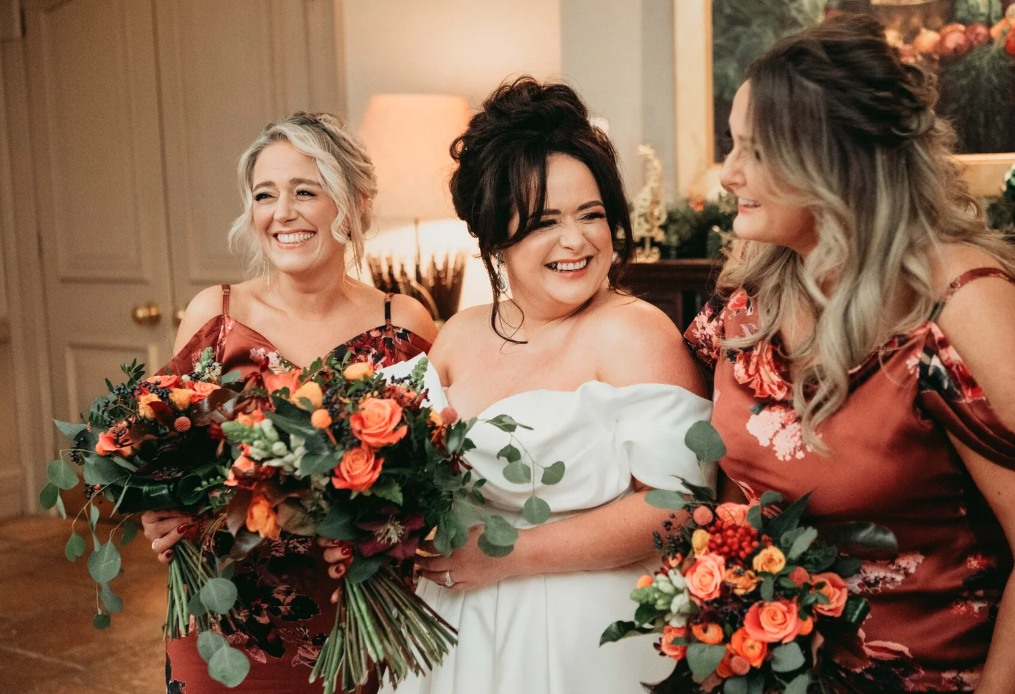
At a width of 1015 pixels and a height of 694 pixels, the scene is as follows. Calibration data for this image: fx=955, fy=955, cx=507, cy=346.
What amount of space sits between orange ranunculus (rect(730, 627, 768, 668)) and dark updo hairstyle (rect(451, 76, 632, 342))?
79 centimetres

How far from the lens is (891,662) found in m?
1.34

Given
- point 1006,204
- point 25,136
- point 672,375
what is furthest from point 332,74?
point 672,375

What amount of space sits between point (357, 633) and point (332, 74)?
3.18m

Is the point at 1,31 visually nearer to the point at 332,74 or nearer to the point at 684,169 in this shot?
the point at 332,74

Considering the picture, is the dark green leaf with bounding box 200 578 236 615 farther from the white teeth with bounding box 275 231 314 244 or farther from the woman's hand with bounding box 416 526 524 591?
the white teeth with bounding box 275 231 314 244

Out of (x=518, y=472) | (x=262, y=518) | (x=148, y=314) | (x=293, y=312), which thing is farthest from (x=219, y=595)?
(x=148, y=314)

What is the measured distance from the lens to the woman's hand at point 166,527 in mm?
1623

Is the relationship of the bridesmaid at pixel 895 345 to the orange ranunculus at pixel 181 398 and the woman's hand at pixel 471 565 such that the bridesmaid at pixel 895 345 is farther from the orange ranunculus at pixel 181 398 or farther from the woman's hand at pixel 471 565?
the orange ranunculus at pixel 181 398

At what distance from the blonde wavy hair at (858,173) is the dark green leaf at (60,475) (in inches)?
45.3

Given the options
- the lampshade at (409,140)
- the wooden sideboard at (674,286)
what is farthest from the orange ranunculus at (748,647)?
the lampshade at (409,140)

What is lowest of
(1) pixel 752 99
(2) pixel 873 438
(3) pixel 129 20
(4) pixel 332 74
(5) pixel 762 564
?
(5) pixel 762 564

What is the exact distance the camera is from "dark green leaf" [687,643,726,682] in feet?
3.81

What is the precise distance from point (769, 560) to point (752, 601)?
0.06 meters

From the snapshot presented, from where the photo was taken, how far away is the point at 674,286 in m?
3.72
